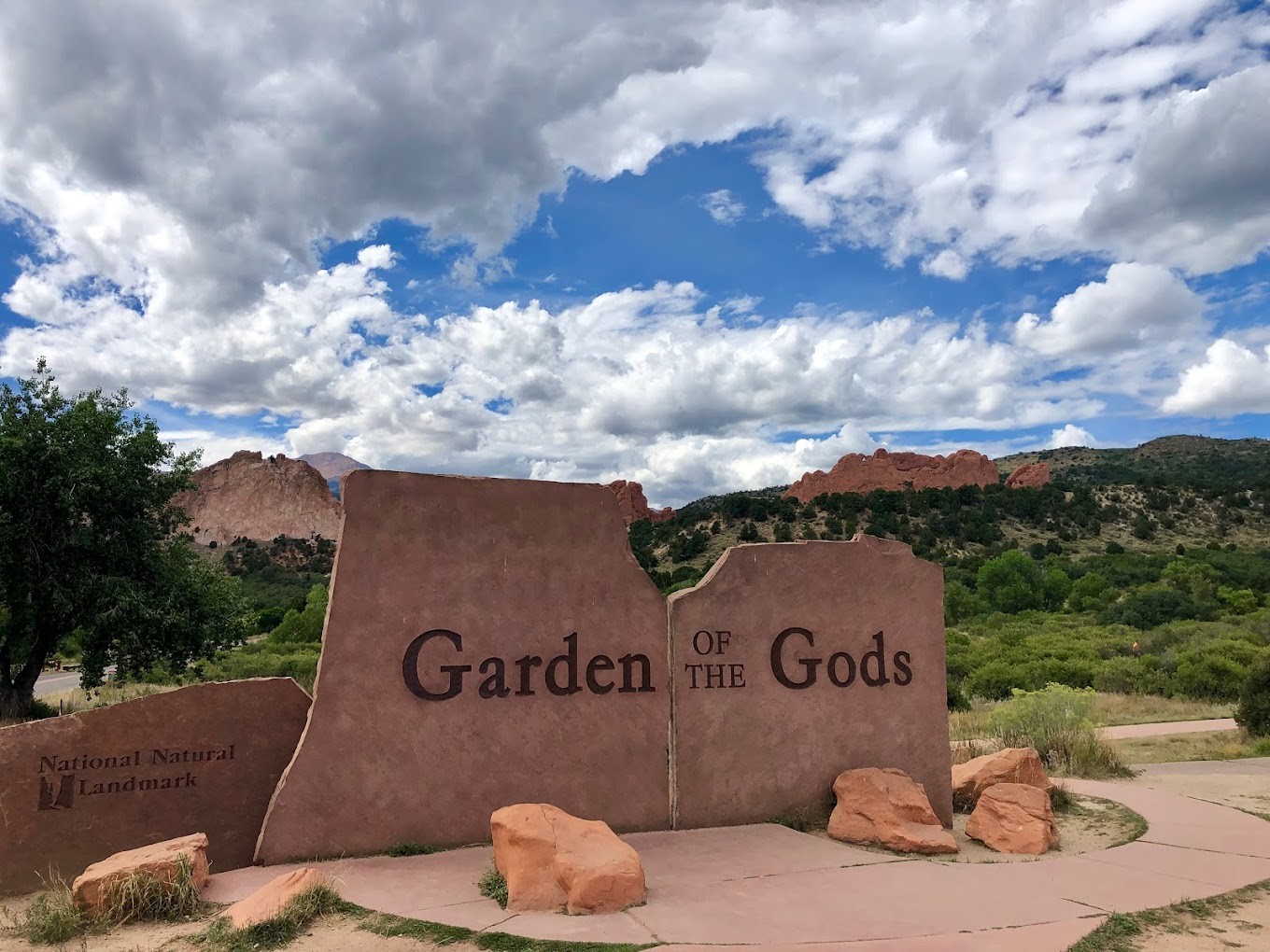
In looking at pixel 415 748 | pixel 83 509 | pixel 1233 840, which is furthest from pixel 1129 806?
pixel 83 509

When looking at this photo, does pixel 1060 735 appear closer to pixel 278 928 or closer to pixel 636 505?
pixel 278 928

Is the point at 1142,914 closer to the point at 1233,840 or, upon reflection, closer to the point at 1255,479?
the point at 1233,840

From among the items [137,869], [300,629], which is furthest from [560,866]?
[300,629]

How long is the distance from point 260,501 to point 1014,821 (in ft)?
380

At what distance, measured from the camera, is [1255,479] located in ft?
208

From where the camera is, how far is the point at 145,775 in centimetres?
649

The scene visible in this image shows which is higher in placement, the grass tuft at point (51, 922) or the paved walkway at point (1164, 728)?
the grass tuft at point (51, 922)

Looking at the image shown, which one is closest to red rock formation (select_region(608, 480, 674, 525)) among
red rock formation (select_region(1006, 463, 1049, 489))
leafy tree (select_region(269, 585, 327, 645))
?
red rock formation (select_region(1006, 463, 1049, 489))

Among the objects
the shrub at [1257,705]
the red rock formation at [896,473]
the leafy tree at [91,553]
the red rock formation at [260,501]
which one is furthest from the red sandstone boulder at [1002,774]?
the red rock formation at [260,501]

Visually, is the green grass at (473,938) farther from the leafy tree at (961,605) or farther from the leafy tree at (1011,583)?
the leafy tree at (1011,583)

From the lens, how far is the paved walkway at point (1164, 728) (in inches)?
648

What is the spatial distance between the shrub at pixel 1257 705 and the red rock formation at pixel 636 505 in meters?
56.5

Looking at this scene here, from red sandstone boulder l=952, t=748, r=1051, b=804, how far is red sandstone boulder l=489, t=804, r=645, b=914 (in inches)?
192

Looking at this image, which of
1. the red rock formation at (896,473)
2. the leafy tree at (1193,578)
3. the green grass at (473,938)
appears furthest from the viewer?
the red rock formation at (896,473)
